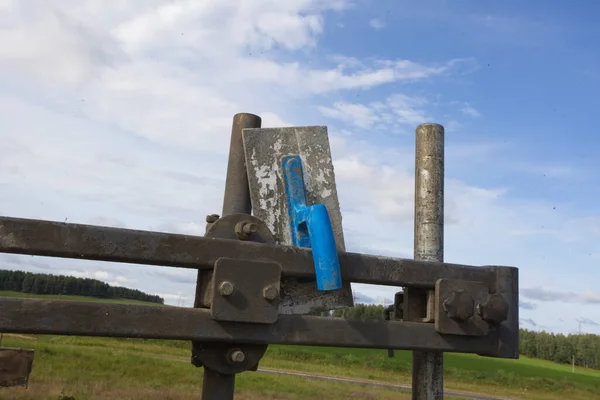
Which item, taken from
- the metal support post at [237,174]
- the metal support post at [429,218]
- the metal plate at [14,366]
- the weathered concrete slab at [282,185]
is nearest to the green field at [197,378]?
the metal plate at [14,366]

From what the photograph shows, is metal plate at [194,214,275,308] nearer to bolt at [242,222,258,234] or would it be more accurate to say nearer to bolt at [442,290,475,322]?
bolt at [242,222,258,234]

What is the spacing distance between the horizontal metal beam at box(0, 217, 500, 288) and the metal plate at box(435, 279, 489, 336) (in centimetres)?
5

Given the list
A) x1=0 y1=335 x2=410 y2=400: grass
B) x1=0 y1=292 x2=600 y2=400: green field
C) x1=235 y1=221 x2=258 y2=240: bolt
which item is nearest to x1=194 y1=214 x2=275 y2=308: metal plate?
x1=235 y1=221 x2=258 y2=240: bolt

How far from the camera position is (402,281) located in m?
2.20

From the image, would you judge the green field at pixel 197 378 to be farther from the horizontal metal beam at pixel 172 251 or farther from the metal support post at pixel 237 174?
the horizontal metal beam at pixel 172 251

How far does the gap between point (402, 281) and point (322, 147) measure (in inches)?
25.6

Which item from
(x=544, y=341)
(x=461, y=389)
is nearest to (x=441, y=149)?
(x=461, y=389)

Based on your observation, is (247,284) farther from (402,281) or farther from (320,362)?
(320,362)

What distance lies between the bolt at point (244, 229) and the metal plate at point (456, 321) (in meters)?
0.79

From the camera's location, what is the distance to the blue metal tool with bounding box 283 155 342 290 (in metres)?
1.95

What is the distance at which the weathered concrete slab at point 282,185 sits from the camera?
220 centimetres

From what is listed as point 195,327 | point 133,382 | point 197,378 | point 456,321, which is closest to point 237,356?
point 195,327

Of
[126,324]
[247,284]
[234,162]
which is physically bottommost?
[126,324]

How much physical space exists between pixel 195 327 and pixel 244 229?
1.31 feet
